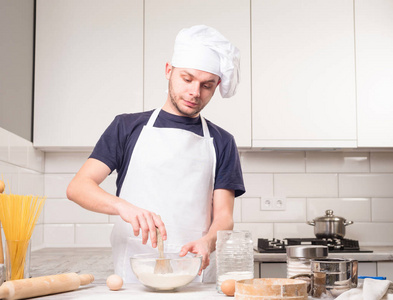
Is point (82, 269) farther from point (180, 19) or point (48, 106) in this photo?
point (180, 19)

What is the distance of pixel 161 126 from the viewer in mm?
1902

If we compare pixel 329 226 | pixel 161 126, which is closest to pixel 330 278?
pixel 161 126

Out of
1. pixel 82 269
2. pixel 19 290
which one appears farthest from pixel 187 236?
pixel 19 290

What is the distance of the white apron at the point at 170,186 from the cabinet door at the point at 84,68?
0.86 meters

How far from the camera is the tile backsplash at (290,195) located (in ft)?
9.72

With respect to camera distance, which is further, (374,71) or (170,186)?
(374,71)

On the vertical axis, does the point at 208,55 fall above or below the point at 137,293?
above

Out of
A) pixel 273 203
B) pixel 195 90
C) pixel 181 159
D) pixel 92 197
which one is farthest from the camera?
pixel 273 203

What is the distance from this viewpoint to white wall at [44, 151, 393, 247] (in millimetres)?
2967

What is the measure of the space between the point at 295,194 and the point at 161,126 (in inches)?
54.5

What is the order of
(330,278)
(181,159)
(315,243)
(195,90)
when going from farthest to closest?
(315,243) → (181,159) → (195,90) → (330,278)

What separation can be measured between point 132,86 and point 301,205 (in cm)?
120

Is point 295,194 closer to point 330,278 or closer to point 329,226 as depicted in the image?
point 329,226

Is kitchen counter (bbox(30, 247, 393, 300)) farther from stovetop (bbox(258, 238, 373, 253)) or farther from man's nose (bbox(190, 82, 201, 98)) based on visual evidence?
man's nose (bbox(190, 82, 201, 98))
